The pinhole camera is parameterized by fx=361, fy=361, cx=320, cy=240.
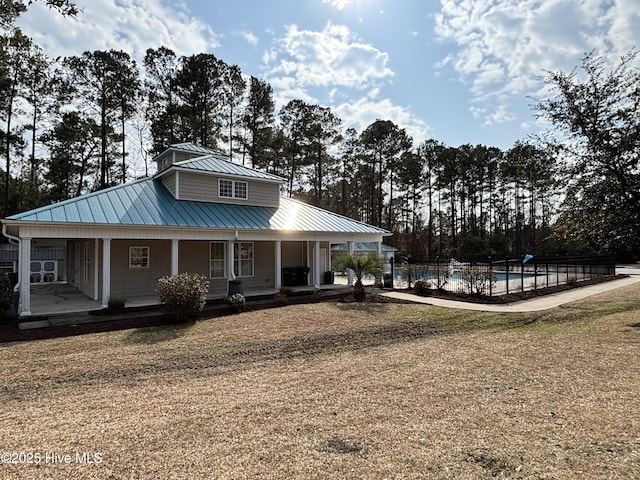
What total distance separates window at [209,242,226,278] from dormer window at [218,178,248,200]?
2.25m

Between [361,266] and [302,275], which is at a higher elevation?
[361,266]

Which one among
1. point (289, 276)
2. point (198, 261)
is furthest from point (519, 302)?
point (198, 261)

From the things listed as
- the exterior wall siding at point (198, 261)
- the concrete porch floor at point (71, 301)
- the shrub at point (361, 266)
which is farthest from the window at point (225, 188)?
the shrub at point (361, 266)

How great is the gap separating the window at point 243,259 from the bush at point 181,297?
5.38m

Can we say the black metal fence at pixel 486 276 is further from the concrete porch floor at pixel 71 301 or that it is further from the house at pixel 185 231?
the concrete porch floor at pixel 71 301

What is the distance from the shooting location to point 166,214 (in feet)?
43.4

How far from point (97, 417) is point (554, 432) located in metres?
5.19

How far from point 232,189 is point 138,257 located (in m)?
4.90

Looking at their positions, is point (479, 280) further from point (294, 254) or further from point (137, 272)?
point (137, 272)

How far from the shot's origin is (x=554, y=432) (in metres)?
3.80

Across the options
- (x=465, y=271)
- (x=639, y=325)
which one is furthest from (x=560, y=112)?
(x=639, y=325)

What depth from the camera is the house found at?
11.3 metres

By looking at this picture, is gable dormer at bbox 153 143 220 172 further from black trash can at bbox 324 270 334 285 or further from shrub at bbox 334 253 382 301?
shrub at bbox 334 253 382 301

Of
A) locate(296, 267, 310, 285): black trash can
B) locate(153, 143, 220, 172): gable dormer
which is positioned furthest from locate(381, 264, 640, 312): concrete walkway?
locate(153, 143, 220, 172): gable dormer
